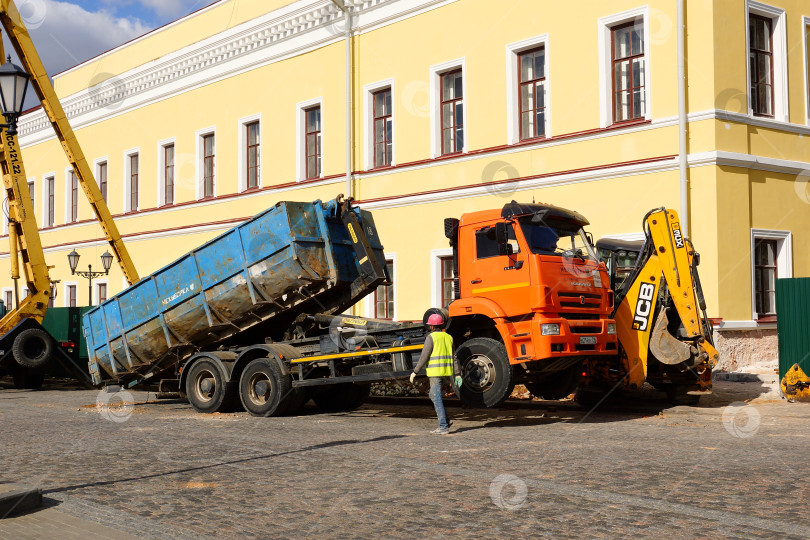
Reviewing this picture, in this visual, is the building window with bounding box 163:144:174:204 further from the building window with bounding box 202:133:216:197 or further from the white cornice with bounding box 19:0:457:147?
the building window with bounding box 202:133:216:197

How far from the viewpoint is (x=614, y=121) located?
1941cm

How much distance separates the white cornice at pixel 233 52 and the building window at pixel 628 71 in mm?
5021

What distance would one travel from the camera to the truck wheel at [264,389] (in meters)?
14.7

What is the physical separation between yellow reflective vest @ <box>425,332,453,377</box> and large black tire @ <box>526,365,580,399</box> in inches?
86.0

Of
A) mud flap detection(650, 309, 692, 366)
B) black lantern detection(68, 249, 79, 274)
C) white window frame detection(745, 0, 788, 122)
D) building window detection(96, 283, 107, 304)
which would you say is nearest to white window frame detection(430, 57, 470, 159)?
white window frame detection(745, 0, 788, 122)

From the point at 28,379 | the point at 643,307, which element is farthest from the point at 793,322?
the point at 28,379

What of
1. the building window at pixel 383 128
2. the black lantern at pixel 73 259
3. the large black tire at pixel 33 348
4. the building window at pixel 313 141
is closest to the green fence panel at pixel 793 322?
the building window at pixel 383 128

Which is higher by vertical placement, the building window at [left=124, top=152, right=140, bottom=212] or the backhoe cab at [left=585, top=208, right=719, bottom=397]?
the building window at [left=124, top=152, right=140, bottom=212]

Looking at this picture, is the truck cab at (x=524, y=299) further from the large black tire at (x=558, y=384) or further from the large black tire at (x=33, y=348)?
the large black tire at (x=33, y=348)

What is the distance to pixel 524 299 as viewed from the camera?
12891 mm

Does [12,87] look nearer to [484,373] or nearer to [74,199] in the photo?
[484,373]

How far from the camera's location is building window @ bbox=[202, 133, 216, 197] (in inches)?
1193

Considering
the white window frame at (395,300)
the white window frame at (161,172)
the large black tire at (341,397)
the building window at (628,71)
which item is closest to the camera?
the large black tire at (341,397)

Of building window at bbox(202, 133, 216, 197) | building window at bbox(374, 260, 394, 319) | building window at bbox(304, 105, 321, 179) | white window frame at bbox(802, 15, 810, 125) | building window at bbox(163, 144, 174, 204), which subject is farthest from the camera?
building window at bbox(163, 144, 174, 204)
